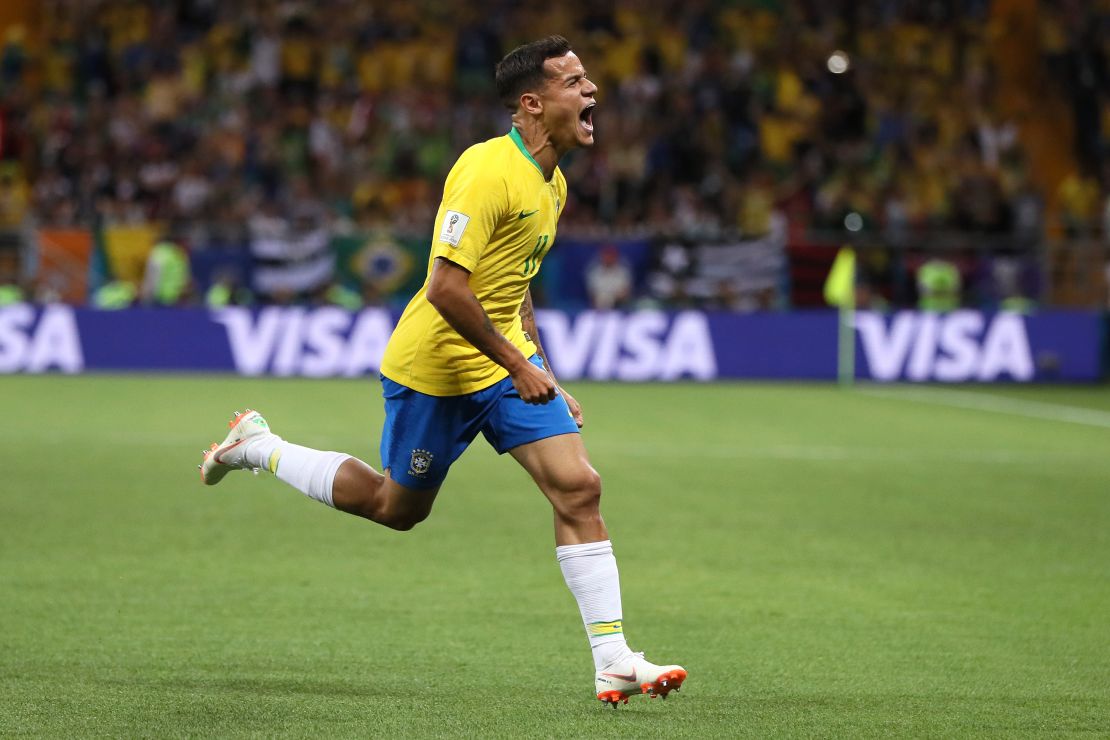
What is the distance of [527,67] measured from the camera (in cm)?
548

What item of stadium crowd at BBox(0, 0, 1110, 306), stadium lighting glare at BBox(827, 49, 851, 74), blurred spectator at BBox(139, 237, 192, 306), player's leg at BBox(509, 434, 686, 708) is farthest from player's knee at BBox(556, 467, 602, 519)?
stadium lighting glare at BBox(827, 49, 851, 74)

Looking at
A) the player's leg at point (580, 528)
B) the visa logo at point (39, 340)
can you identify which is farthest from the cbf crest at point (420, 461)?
the visa logo at point (39, 340)

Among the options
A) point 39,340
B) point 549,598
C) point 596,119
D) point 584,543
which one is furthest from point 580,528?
point 596,119

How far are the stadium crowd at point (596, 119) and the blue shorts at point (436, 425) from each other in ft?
59.2

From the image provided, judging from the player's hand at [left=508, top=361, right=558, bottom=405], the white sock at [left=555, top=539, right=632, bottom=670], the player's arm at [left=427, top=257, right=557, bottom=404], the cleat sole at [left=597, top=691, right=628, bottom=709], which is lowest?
the cleat sole at [left=597, top=691, right=628, bottom=709]

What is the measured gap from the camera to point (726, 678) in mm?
5707

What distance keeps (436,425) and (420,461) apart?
136mm

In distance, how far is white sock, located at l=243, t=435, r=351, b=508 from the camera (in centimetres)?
596

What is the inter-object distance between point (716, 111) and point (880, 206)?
3122mm

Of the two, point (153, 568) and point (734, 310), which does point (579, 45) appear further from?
point (153, 568)

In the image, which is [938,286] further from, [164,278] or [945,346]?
[164,278]

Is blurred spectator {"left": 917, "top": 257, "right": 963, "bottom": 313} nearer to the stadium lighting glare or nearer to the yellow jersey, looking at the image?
the stadium lighting glare

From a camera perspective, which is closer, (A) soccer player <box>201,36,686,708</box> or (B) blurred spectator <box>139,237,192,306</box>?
(A) soccer player <box>201,36,686,708</box>

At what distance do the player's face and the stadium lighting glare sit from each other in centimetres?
2312
